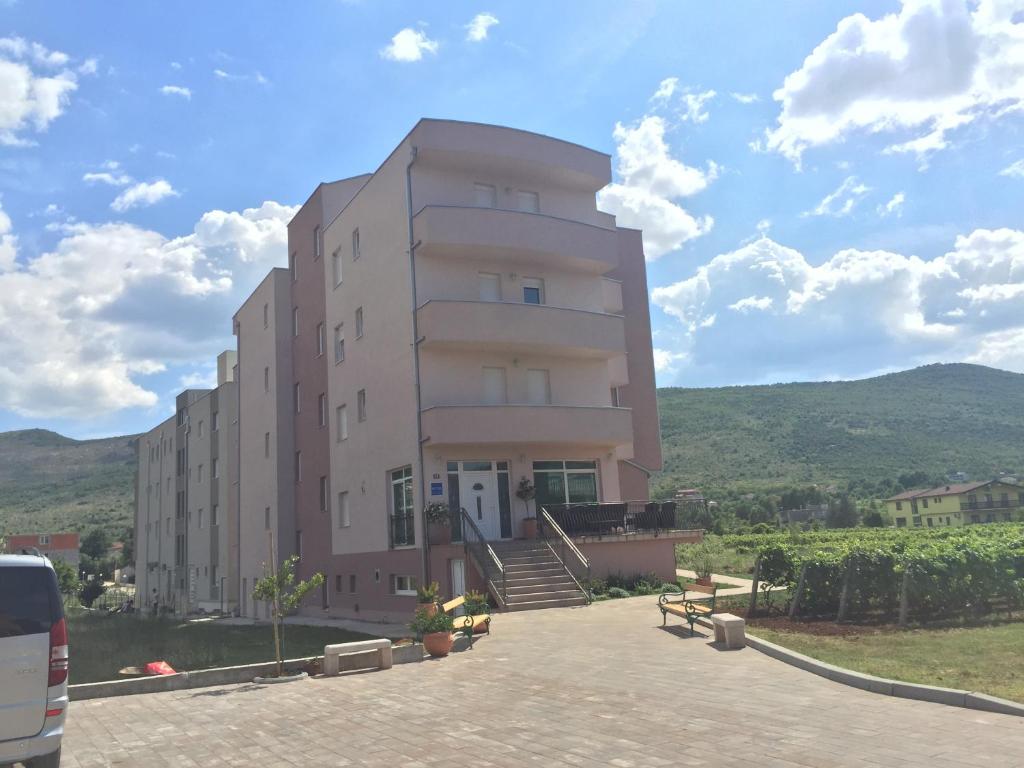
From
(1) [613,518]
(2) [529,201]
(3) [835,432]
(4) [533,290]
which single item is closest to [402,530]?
(1) [613,518]

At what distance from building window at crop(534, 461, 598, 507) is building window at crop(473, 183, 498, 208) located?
8.90 metres

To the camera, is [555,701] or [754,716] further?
[555,701]

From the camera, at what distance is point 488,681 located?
37.0 feet

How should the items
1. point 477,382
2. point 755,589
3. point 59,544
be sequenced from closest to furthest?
point 755,589, point 477,382, point 59,544

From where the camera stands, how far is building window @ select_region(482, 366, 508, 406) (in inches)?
1021

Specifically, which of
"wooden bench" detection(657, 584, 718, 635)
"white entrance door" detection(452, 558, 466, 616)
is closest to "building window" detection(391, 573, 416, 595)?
"white entrance door" detection(452, 558, 466, 616)

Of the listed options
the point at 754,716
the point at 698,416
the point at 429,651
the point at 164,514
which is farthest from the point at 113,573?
the point at 754,716

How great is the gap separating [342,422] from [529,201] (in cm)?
1098

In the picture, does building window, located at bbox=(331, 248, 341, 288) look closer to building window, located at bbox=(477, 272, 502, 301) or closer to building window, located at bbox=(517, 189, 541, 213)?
building window, located at bbox=(477, 272, 502, 301)

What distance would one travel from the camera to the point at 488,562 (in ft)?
70.5

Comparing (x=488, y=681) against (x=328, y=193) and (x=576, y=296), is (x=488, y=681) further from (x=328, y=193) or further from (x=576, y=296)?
(x=328, y=193)

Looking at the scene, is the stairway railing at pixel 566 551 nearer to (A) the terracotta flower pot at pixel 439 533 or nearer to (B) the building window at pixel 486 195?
(A) the terracotta flower pot at pixel 439 533

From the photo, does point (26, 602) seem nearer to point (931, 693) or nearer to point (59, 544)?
point (931, 693)

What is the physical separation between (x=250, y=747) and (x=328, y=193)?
29643 mm
